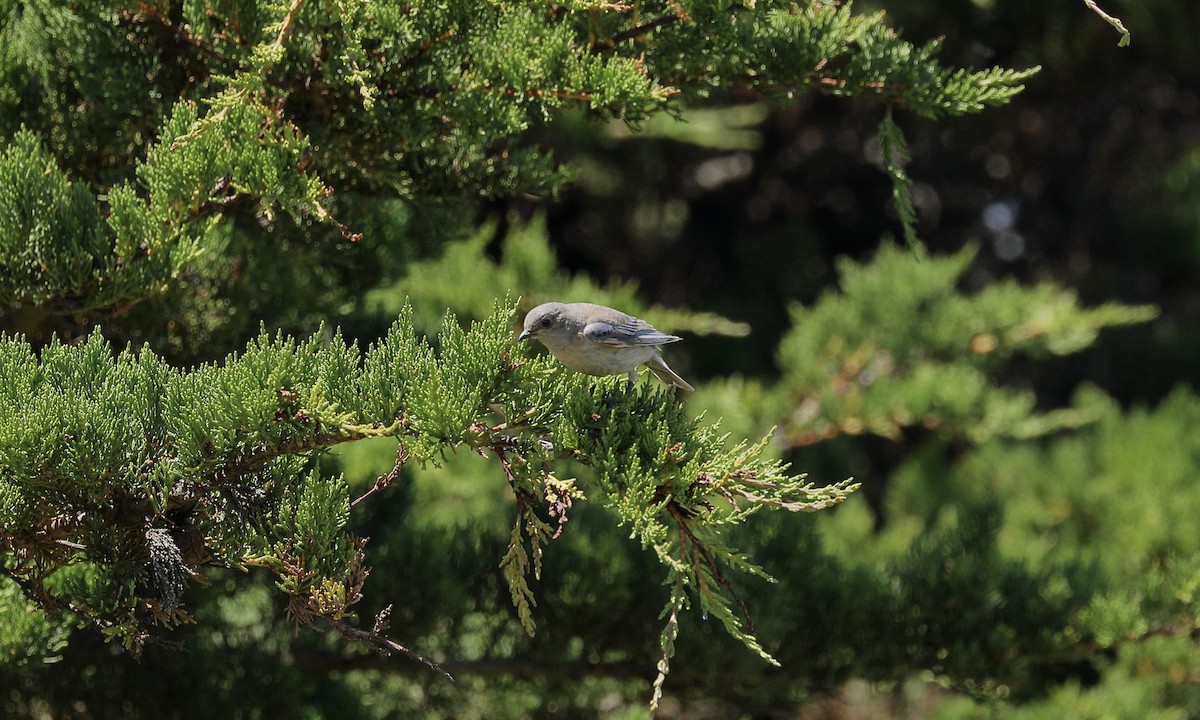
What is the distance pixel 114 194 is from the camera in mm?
2168

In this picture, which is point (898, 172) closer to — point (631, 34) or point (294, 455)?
point (631, 34)

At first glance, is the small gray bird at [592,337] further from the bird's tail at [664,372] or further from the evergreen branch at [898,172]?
the evergreen branch at [898,172]

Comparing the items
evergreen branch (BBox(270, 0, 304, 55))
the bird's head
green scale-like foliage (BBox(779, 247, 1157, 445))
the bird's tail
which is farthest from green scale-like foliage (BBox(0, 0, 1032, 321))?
green scale-like foliage (BBox(779, 247, 1157, 445))

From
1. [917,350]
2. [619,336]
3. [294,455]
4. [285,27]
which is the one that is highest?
[285,27]

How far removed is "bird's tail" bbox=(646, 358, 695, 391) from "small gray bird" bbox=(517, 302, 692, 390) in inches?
7.5

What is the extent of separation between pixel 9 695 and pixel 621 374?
148cm

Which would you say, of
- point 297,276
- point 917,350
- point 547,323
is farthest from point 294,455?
point 917,350

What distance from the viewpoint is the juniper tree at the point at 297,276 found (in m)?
1.88

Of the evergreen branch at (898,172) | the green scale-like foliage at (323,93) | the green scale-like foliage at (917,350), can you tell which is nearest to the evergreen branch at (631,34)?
the green scale-like foliage at (323,93)

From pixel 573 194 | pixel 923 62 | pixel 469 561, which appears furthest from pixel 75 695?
pixel 573 194

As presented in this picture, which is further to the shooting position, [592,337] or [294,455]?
[592,337]

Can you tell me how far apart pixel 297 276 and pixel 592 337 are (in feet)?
2.47

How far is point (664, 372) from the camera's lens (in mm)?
2807

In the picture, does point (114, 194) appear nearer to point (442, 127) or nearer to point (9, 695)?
point (442, 127)
